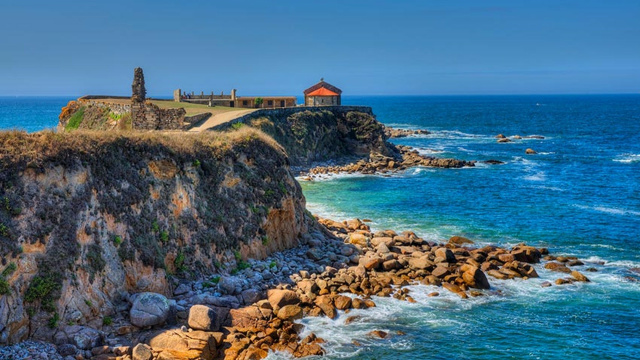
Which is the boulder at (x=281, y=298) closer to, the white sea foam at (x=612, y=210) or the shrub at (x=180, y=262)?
the shrub at (x=180, y=262)

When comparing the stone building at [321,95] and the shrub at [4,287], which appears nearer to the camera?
the shrub at [4,287]

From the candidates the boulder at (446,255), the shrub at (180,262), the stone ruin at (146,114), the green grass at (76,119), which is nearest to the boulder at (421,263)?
the boulder at (446,255)

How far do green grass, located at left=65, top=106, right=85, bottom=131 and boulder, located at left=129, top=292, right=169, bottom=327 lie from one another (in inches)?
1612

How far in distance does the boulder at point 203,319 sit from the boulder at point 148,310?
3.34 feet

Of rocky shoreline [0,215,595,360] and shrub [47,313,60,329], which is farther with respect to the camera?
rocky shoreline [0,215,595,360]

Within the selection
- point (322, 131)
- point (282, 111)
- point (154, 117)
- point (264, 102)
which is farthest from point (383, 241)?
point (264, 102)

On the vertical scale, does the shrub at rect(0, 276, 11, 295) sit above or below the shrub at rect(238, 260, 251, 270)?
above

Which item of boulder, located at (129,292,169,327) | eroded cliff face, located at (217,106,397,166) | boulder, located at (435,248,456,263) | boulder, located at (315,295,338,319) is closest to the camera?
boulder, located at (129,292,169,327)

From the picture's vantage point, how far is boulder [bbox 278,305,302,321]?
23.0 m

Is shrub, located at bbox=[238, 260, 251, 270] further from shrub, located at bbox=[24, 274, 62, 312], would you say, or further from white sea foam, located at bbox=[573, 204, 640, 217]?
white sea foam, located at bbox=[573, 204, 640, 217]

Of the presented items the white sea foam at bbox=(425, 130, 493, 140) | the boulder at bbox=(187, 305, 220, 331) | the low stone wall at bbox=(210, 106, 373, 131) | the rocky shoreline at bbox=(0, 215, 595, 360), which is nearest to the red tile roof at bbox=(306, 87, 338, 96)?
the low stone wall at bbox=(210, 106, 373, 131)

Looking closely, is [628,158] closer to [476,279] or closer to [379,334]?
[476,279]

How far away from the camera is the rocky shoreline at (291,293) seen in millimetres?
19938

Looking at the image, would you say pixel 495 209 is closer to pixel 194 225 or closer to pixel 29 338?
pixel 194 225
